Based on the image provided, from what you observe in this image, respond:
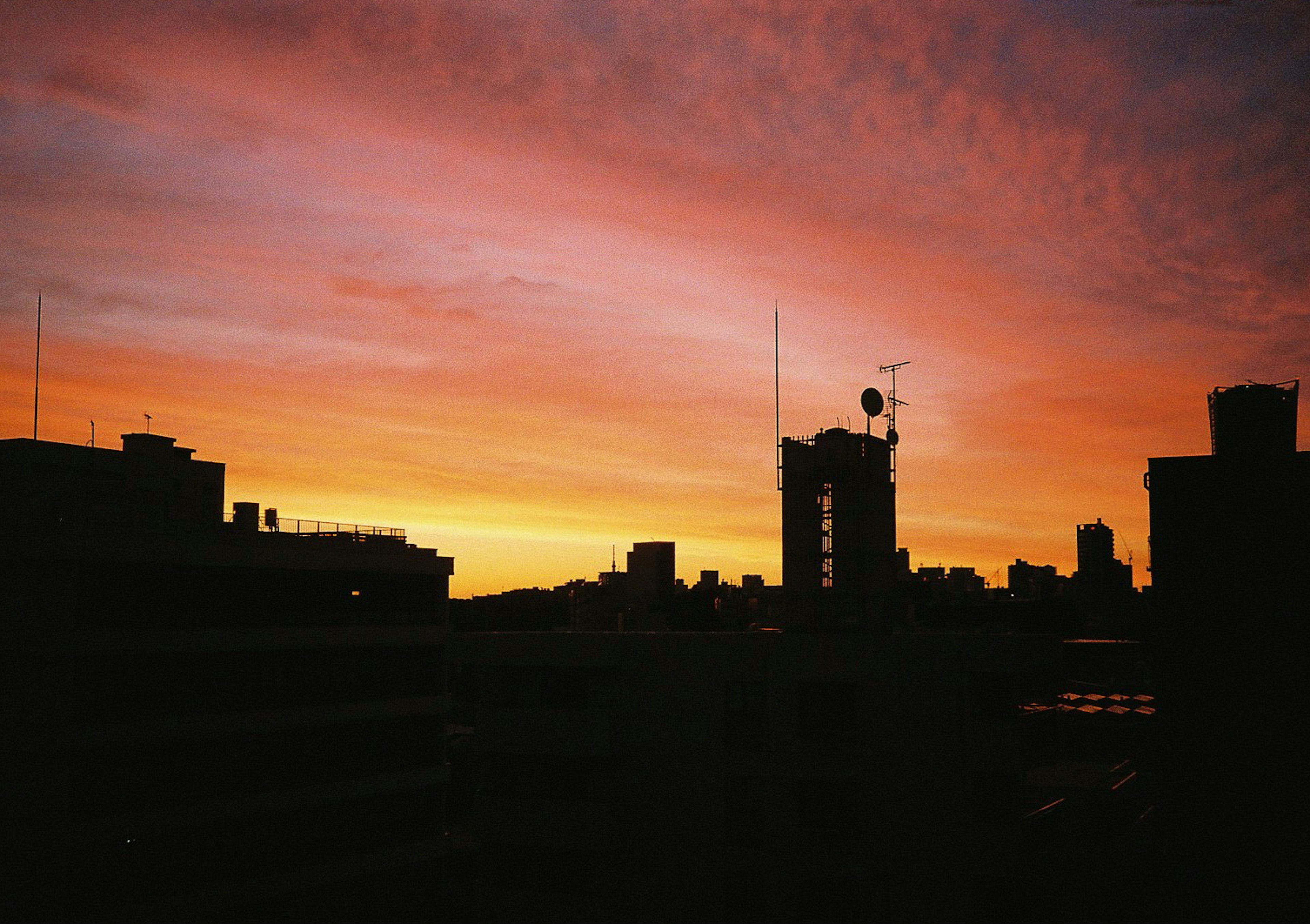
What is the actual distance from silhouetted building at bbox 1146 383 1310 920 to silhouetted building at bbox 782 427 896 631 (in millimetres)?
32413

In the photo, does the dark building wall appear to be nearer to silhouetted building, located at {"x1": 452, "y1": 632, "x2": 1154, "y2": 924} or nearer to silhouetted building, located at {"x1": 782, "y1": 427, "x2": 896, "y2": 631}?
silhouetted building, located at {"x1": 452, "y1": 632, "x2": 1154, "y2": 924}

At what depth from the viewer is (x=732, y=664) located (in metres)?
35.9

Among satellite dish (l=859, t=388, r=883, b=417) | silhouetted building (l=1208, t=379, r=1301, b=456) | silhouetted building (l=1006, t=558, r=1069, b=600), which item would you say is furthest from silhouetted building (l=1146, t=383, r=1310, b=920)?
silhouetted building (l=1006, t=558, r=1069, b=600)

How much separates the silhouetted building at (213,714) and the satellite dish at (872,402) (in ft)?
79.5

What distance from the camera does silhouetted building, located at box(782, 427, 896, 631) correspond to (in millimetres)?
65688

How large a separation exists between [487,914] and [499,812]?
134 inches

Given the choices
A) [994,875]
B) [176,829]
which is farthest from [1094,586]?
[176,829]

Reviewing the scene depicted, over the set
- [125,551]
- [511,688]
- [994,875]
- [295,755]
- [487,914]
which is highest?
[125,551]

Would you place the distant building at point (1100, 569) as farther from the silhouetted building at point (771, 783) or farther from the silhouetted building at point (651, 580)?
the silhouetted building at point (771, 783)

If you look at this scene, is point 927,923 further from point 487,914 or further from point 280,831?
point 280,831

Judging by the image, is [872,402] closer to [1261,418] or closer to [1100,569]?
[1261,418]

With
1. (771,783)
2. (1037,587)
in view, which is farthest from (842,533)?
(1037,587)

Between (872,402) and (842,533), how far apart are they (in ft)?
49.3

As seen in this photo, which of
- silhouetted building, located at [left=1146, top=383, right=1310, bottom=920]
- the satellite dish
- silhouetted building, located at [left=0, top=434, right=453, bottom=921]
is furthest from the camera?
the satellite dish
